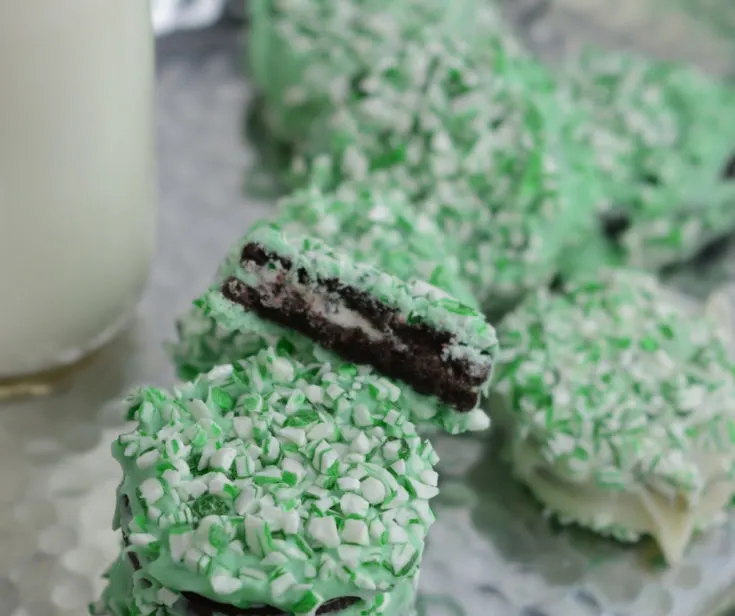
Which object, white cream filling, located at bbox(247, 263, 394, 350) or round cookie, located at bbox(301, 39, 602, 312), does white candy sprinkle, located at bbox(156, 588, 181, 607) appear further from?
round cookie, located at bbox(301, 39, 602, 312)

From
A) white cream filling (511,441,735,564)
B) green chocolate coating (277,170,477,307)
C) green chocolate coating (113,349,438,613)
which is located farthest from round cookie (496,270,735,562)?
green chocolate coating (113,349,438,613)

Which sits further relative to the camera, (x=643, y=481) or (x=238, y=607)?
(x=643, y=481)

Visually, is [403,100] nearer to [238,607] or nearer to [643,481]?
[643,481]

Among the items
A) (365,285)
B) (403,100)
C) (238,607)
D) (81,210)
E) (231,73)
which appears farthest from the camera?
(231,73)

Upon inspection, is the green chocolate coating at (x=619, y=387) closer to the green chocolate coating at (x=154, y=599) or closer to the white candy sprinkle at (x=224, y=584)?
the green chocolate coating at (x=154, y=599)

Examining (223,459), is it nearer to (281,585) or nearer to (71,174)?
(281,585)

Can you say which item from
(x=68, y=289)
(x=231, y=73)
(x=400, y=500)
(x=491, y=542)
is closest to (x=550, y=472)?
(x=491, y=542)

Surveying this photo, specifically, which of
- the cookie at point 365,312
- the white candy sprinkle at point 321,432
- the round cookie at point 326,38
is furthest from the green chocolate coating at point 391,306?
the round cookie at point 326,38
